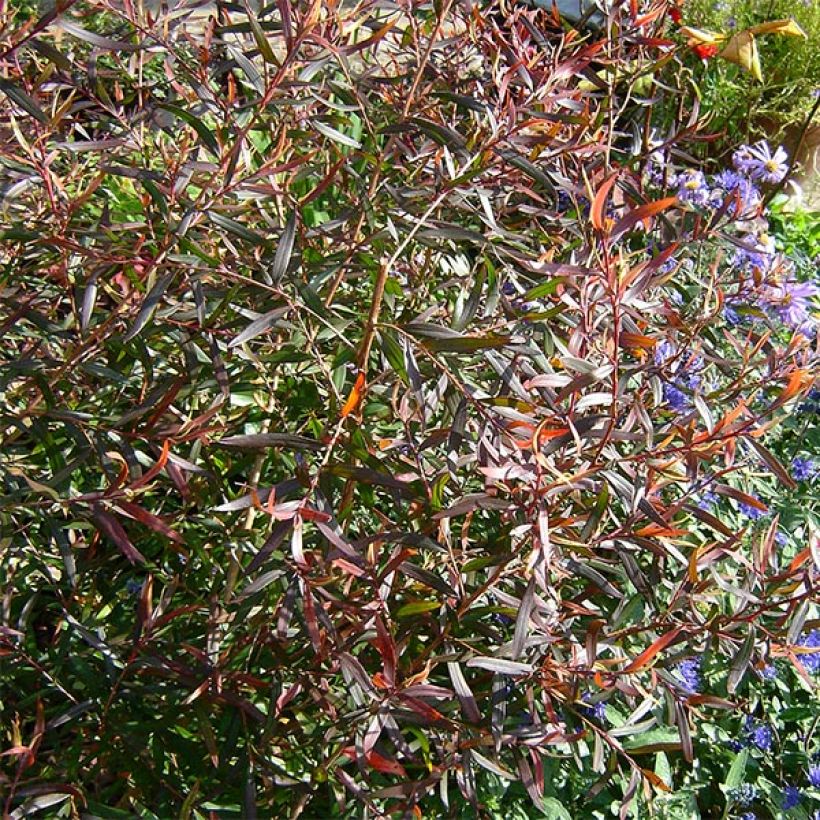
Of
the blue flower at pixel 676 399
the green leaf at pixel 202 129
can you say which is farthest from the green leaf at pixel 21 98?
the blue flower at pixel 676 399

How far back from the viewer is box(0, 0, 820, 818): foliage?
150cm

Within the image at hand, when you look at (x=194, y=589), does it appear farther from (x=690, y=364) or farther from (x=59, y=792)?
(x=690, y=364)

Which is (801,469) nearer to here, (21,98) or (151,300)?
(151,300)

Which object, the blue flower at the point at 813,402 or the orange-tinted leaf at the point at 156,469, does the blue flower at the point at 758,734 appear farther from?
the orange-tinted leaf at the point at 156,469

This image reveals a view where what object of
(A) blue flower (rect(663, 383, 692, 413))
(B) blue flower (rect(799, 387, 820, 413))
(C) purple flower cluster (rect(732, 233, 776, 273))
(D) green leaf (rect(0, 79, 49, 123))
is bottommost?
(B) blue flower (rect(799, 387, 820, 413))

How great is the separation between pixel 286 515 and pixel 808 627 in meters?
0.81

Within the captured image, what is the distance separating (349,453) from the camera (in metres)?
1.55

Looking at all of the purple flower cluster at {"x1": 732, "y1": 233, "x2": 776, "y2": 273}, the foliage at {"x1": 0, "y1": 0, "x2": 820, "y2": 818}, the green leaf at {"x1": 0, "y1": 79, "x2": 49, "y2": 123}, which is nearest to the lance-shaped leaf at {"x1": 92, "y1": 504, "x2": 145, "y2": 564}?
the foliage at {"x1": 0, "y1": 0, "x2": 820, "y2": 818}

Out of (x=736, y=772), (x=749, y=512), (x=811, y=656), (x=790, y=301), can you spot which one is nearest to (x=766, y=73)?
(x=790, y=301)

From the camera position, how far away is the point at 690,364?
1957mm

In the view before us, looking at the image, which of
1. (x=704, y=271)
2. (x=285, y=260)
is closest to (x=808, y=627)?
(x=285, y=260)

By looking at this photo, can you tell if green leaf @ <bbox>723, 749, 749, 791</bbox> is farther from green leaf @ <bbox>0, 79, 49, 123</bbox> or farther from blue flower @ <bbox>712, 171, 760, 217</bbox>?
green leaf @ <bbox>0, 79, 49, 123</bbox>

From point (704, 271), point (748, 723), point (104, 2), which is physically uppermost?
point (104, 2)

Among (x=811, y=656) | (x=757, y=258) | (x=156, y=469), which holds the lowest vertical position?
(x=811, y=656)
